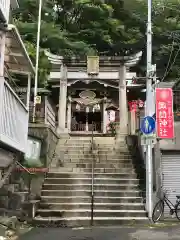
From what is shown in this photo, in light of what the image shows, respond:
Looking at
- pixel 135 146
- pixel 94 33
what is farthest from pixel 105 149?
pixel 94 33

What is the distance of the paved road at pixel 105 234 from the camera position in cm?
951

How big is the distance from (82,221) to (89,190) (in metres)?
2.11

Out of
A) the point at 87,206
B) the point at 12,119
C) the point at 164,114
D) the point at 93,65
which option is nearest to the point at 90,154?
the point at 164,114

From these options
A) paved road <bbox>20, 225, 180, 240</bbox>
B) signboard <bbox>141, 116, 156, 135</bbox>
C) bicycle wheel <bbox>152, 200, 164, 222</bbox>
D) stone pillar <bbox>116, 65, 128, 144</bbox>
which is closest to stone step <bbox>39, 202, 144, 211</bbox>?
bicycle wheel <bbox>152, 200, 164, 222</bbox>

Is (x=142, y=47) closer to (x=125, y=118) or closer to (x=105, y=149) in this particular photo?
(x=125, y=118)

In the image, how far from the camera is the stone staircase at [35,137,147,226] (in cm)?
1212

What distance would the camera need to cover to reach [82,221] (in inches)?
460

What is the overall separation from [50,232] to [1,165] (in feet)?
9.80

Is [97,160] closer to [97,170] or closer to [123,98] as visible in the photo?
[97,170]

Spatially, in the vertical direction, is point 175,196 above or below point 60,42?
below

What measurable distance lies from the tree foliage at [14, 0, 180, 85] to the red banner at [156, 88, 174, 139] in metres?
12.4

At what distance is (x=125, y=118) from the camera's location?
70.0 ft

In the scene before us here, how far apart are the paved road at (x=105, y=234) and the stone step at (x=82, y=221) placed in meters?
0.69

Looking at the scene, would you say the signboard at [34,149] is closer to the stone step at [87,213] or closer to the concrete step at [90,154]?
the concrete step at [90,154]
